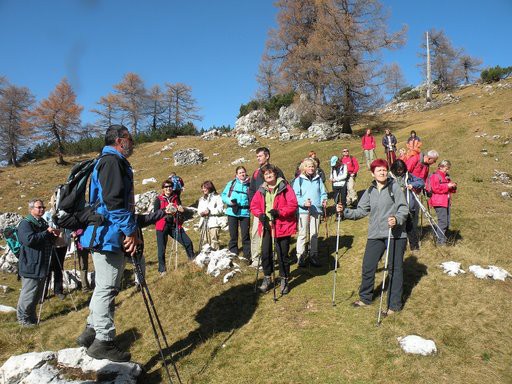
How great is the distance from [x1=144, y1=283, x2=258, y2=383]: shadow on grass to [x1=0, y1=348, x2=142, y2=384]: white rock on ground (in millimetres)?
528

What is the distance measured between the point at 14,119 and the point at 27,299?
52.7 meters

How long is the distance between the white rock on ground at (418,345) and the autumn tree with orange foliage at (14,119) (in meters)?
55.8

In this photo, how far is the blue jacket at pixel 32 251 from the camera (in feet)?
24.3

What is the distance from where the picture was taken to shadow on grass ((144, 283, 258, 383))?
575 centimetres

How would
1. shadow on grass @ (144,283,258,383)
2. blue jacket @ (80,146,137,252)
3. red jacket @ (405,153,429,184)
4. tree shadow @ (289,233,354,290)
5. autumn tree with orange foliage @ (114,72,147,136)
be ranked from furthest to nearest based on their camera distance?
autumn tree with orange foliage @ (114,72,147,136)
red jacket @ (405,153,429,184)
tree shadow @ (289,233,354,290)
shadow on grass @ (144,283,258,383)
blue jacket @ (80,146,137,252)

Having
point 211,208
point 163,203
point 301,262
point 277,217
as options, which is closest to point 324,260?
point 301,262

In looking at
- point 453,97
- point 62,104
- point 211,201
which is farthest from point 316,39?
point 62,104

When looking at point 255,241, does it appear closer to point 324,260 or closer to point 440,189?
point 324,260

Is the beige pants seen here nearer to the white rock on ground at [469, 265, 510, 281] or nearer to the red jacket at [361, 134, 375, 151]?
the red jacket at [361, 134, 375, 151]

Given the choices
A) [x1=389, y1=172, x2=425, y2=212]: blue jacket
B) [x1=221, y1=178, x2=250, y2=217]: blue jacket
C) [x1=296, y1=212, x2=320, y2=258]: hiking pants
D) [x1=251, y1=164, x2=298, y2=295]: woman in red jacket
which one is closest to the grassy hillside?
[x1=296, y1=212, x2=320, y2=258]: hiking pants

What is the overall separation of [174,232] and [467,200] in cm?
1123

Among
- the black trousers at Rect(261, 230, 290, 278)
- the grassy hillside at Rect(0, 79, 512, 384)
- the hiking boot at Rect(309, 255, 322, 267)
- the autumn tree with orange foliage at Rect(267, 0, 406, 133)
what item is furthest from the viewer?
the autumn tree with orange foliage at Rect(267, 0, 406, 133)

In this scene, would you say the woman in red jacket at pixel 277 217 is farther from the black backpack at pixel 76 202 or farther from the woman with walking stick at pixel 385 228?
the black backpack at pixel 76 202

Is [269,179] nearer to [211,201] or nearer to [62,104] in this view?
[211,201]
